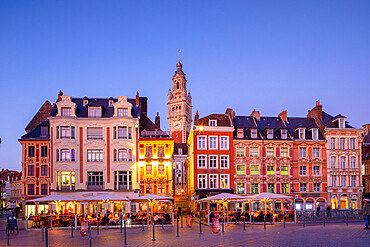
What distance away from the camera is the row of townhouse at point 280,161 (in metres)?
49.6

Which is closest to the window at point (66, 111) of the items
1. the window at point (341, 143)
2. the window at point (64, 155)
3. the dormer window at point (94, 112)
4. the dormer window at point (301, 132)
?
the dormer window at point (94, 112)

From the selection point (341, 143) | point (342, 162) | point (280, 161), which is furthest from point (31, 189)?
point (341, 143)

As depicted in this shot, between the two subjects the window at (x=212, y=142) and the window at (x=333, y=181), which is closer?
the window at (x=212, y=142)

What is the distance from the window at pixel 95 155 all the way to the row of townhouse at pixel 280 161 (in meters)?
10.7

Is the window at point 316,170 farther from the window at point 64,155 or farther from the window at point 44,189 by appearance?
the window at point 44,189

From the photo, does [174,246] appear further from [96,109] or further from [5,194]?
[5,194]

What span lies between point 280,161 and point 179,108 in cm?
7022

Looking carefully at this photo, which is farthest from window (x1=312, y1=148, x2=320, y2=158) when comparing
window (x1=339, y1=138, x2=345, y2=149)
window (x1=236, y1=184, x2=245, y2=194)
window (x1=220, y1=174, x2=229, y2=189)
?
window (x1=220, y1=174, x2=229, y2=189)

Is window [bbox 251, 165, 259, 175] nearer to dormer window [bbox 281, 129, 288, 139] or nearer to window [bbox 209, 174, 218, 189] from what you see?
window [bbox 209, 174, 218, 189]

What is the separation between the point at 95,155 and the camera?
157 feet

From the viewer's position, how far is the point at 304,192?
5066cm

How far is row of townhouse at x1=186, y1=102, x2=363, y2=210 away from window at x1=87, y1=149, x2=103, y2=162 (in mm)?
10660

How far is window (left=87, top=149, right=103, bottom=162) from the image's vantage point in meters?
47.8

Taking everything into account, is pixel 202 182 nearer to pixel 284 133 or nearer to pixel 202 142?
pixel 202 142
